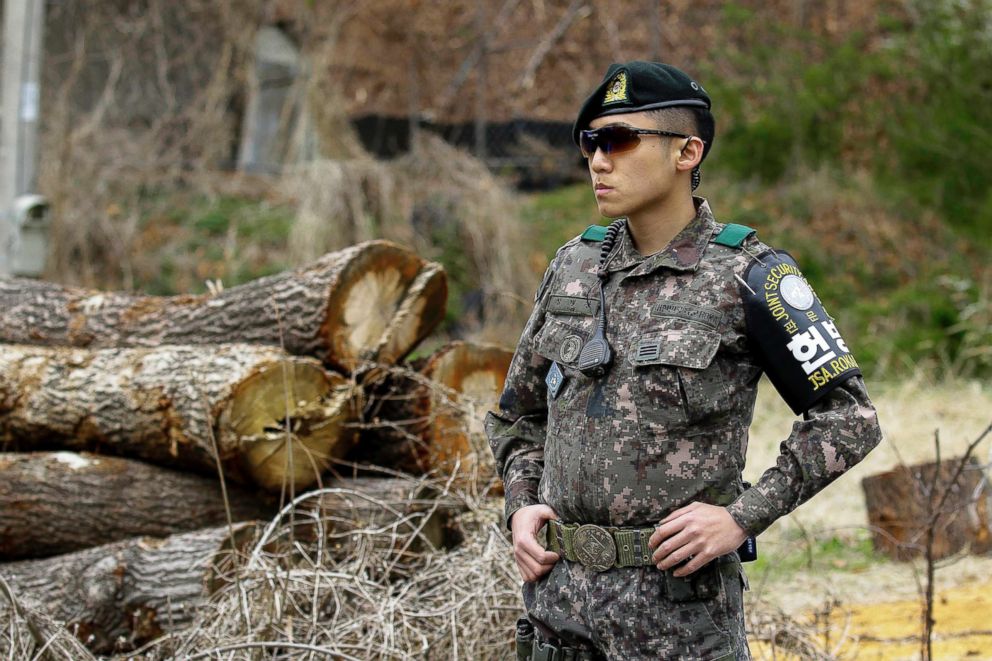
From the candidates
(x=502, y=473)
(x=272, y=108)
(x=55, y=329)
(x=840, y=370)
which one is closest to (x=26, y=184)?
(x=55, y=329)

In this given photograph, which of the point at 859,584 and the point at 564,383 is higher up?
the point at 564,383

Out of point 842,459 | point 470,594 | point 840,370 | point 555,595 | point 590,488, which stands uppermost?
point 840,370

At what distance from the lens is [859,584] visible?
5.40m

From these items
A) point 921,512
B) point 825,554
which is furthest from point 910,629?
point 825,554

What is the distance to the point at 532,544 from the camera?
7.80 ft

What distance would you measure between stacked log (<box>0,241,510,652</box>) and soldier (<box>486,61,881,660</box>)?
66.8 inches

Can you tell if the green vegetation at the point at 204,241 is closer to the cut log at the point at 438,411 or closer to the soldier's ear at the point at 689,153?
the cut log at the point at 438,411

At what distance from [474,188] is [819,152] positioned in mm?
3708

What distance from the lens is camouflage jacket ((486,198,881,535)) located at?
2.20 meters

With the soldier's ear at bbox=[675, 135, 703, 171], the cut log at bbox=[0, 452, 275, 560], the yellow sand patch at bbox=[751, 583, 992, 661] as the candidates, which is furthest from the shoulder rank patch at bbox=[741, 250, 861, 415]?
the cut log at bbox=[0, 452, 275, 560]

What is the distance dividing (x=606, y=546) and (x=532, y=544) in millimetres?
168

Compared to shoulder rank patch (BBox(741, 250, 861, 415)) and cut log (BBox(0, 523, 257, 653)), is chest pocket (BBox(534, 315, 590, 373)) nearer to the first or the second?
shoulder rank patch (BBox(741, 250, 861, 415))

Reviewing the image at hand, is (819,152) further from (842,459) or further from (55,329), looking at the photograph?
(842,459)

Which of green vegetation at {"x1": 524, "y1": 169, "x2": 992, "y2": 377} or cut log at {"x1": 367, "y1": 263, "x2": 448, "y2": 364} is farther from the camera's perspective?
green vegetation at {"x1": 524, "y1": 169, "x2": 992, "y2": 377}
